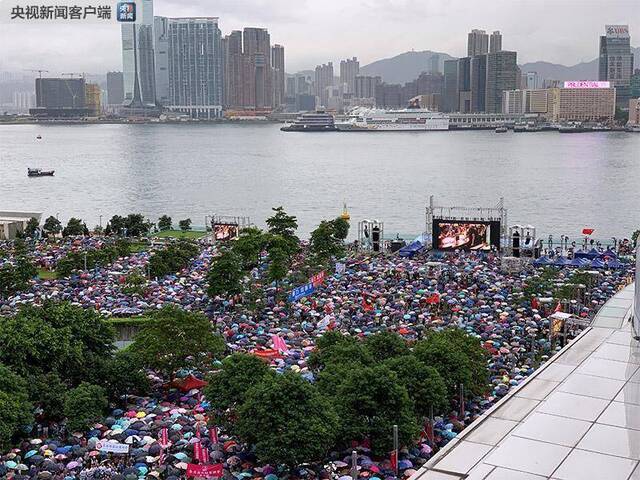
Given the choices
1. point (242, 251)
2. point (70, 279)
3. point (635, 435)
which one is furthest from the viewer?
point (242, 251)

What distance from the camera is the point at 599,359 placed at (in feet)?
28.3

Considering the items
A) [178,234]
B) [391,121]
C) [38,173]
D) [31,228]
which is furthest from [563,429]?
[391,121]

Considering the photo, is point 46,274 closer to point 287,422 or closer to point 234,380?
point 234,380

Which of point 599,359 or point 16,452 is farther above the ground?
point 599,359

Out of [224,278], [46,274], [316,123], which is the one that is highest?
[316,123]

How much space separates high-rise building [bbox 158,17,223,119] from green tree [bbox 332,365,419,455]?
467ft

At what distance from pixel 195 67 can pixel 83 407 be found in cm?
14445

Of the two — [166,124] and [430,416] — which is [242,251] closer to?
[430,416]

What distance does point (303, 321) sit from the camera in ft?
44.2

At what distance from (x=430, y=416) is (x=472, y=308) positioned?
5.69 meters

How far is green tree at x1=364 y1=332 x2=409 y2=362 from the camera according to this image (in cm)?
988

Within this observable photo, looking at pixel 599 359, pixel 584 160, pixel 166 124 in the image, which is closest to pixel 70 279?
pixel 599 359

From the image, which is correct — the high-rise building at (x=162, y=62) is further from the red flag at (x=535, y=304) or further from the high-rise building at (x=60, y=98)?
the red flag at (x=535, y=304)

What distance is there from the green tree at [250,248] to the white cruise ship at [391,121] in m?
75.0
